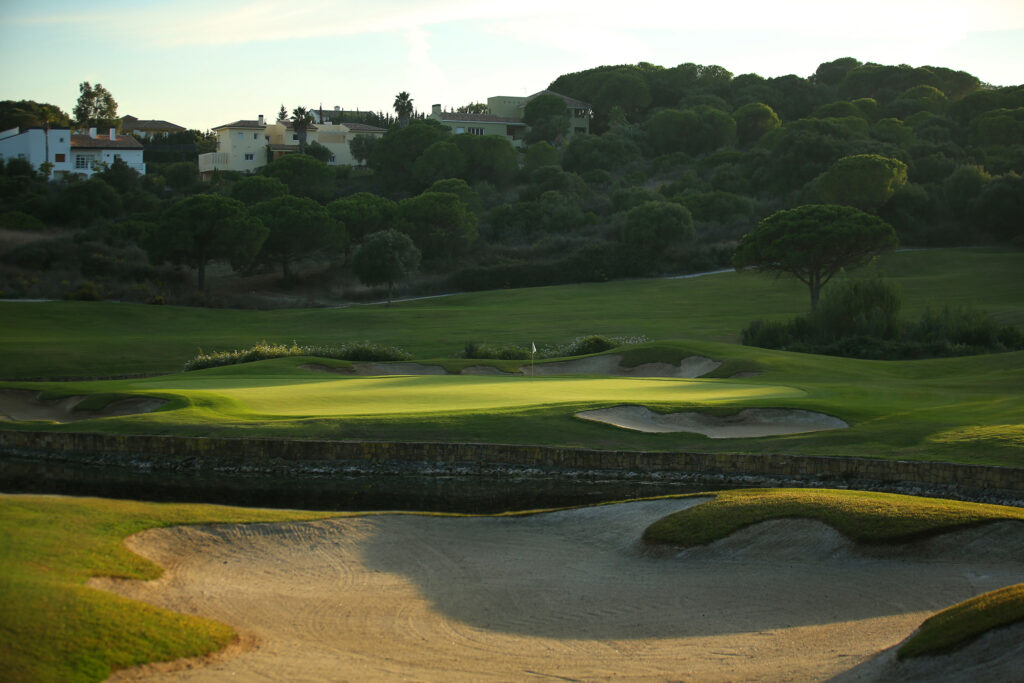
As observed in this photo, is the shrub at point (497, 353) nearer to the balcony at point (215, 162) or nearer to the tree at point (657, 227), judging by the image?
the tree at point (657, 227)

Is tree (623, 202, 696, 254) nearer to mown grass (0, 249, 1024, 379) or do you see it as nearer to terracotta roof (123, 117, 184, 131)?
mown grass (0, 249, 1024, 379)

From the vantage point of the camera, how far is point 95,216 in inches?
3314

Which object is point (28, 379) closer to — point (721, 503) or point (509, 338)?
point (509, 338)

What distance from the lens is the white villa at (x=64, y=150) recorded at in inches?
4050

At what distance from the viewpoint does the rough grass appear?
1208 cm

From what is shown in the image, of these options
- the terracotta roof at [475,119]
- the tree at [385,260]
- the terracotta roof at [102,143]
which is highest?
the terracotta roof at [475,119]

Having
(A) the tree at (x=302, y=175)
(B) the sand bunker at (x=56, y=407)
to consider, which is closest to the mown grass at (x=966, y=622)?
(B) the sand bunker at (x=56, y=407)

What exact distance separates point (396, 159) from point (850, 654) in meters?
99.1

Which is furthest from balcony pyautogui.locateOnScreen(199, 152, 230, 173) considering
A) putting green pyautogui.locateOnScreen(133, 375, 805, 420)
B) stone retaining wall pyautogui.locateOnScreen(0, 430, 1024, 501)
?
stone retaining wall pyautogui.locateOnScreen(0, 430, 1024, 501)

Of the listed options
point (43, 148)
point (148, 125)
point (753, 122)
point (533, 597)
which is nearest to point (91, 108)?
point (148, 125)

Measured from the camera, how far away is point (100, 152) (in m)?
108

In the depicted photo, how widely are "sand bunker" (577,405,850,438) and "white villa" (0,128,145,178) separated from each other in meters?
90.9

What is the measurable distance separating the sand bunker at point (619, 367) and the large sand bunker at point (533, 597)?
20.0 m

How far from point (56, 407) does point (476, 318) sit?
3150cm
